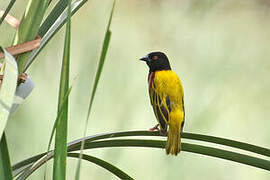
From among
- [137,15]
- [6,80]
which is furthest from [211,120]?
[137,15]

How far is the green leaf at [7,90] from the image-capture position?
0.41m

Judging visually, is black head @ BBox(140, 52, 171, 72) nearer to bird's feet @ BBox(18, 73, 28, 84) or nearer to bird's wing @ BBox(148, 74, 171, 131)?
bird's wing @ BBox(148, 74, 171, 131)

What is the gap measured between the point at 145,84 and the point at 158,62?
864mm

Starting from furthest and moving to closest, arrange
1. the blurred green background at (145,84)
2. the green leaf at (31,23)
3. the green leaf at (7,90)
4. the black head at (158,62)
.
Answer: the blurred green background at (145,84) < the black head at (158,62) < the green leaf at (31,23) < the green leaf at (7,90)

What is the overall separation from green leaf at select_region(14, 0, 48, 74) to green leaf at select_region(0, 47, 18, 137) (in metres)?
0.06

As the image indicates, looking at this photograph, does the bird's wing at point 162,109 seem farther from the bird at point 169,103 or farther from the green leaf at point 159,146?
the green leaf at point 159,146

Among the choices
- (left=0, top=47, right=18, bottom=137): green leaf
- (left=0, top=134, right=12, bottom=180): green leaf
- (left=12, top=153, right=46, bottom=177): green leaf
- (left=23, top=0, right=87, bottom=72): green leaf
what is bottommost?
(left=12, top=153, right=46, bottom=177): green leaf

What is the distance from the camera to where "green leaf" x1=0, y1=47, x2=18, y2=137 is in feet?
1.35

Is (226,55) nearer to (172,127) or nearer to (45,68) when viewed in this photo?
(45,68)

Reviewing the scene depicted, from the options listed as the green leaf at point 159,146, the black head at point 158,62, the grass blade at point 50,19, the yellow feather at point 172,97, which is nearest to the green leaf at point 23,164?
the green leaf at point 159,146

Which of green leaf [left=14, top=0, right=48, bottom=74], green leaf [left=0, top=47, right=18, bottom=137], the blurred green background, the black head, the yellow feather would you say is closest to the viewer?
green leaf [left=0, top=47, right=18, bottom=137]

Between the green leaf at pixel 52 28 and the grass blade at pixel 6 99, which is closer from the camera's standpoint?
the grass blade at pixel 6 99

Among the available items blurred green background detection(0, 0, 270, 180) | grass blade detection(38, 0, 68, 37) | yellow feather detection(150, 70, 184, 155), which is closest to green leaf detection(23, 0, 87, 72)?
grass blade detection(38, 0, 68, 37)

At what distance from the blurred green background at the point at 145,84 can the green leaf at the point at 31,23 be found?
2.79 feet
